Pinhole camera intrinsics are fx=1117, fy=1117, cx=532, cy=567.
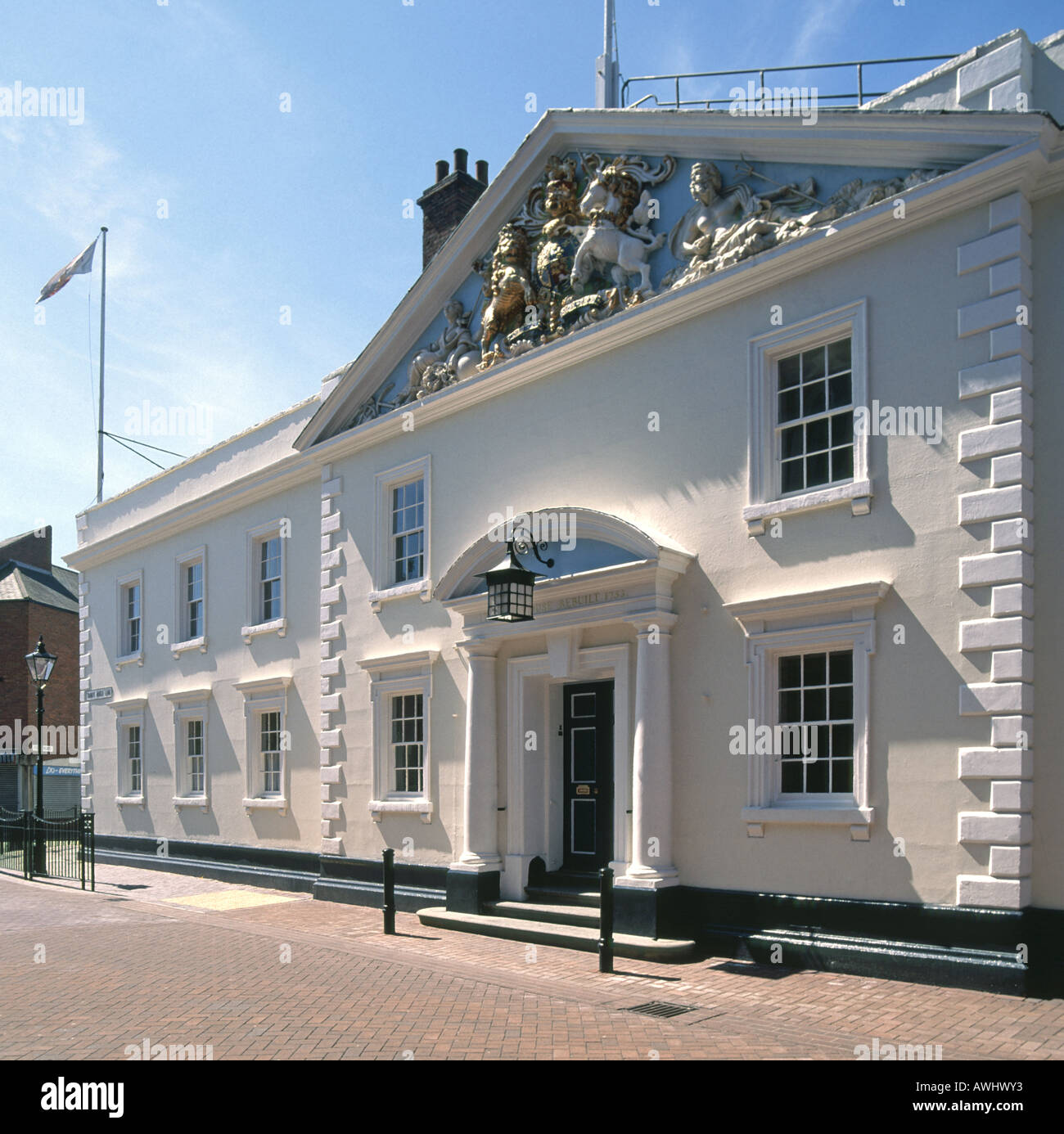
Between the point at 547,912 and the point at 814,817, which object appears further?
the point at 547,912

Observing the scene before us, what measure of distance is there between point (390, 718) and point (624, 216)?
783 centimetres

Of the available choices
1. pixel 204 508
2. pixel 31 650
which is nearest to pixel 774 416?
pixel 204 508

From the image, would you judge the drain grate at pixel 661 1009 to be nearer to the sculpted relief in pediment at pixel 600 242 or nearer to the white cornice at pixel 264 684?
the sculpted relief in pediment at pixel 600 242

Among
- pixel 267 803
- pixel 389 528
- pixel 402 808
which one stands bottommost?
pixel 267 803

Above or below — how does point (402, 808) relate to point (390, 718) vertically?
below

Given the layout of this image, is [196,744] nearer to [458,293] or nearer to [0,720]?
[458,293]

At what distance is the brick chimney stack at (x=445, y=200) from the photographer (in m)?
18.1

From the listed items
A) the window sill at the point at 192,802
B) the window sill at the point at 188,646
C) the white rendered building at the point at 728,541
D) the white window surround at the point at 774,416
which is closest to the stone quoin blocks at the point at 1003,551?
the white rendered building at the point at 728,541

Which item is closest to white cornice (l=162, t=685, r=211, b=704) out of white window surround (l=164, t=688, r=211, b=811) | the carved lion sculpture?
white window surround (l=164, t=688, r=211, b=811)

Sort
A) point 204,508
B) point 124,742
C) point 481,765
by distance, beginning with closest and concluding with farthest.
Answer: point 481,765, point 204,508, point 124,742

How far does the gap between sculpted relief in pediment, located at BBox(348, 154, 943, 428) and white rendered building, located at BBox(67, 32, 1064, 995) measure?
0.15ft

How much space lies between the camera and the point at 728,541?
39.0ft

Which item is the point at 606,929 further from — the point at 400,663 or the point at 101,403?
the point at 101,403
